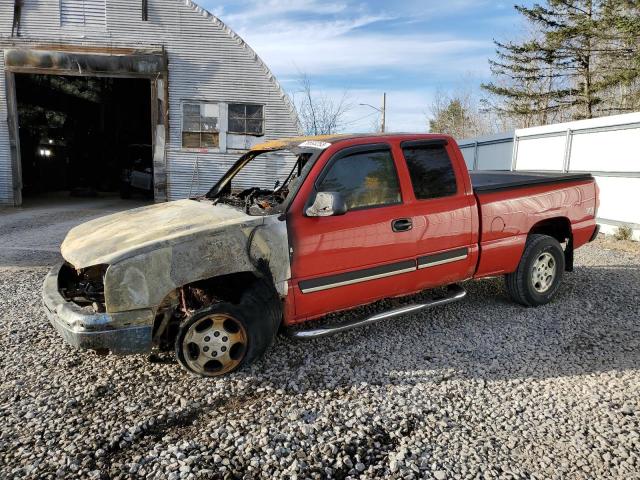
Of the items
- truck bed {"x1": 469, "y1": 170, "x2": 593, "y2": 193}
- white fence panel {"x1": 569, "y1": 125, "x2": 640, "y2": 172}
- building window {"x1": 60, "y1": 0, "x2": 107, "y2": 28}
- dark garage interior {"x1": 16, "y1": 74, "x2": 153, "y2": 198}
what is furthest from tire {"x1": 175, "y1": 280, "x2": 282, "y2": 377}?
dark garage interior {"x1": 16, "y1": 74, "x2": 153, "y2": 198}

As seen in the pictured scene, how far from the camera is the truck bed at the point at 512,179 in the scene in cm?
461

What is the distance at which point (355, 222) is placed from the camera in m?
3.74

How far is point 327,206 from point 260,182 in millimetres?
1934

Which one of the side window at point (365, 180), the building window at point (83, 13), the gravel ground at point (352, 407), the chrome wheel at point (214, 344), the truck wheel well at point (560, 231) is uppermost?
the building window at point (83, 13)

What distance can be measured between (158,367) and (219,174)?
11.5 meters

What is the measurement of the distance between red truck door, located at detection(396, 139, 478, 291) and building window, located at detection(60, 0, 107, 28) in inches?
520

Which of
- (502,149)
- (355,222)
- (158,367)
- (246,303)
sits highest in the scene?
(502,149)

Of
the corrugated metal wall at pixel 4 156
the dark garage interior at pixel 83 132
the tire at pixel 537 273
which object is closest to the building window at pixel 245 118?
the dark garage interior at pixel 83 132

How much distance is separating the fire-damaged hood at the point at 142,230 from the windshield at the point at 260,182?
0.18 metres

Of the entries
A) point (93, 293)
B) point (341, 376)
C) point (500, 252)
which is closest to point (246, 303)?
point (341, 376)

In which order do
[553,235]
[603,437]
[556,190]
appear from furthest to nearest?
[553,235]
[556,190]
[603,437]

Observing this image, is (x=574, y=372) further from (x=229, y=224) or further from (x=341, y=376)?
(x=229, y=224)

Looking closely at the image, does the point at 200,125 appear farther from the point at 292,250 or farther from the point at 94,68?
the point at 292,250

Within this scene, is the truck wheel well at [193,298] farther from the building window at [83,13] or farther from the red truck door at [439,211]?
the building window at [83,13]
